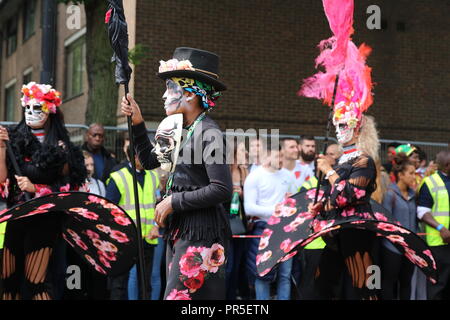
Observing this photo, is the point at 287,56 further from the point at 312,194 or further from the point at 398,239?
the point at 398,239

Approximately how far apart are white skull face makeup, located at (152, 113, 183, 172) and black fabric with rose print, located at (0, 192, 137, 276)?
139 cm

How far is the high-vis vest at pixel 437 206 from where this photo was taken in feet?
25.9

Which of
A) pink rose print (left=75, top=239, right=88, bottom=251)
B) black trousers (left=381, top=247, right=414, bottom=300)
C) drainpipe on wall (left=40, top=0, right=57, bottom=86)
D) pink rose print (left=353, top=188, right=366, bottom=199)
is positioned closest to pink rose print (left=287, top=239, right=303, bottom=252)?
pink rose print (left=353, top=188, right=366, bottom=199)

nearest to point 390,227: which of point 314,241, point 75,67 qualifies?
point 314,241

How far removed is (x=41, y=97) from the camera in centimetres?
604

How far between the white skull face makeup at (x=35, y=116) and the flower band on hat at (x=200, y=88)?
6.88ft

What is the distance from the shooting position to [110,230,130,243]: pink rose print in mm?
5719

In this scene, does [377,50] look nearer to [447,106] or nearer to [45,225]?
[447,106]

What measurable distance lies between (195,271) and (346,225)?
1977mm

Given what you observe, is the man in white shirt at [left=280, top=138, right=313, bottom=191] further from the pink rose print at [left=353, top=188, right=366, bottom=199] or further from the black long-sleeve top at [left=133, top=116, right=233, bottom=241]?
the black long-sleeve top at [left=133, top=116, right=233, bottom=241]

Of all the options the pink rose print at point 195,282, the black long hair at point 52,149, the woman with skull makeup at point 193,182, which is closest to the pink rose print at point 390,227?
the woman with skull makeup at point 193,182

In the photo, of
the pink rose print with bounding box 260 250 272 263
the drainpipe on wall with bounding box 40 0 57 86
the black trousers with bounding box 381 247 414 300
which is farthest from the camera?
the drainpipe on wall with bounding box 40 0 57 86

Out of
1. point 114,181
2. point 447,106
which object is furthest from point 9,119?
point 114,181

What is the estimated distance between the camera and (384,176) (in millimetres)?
8609
